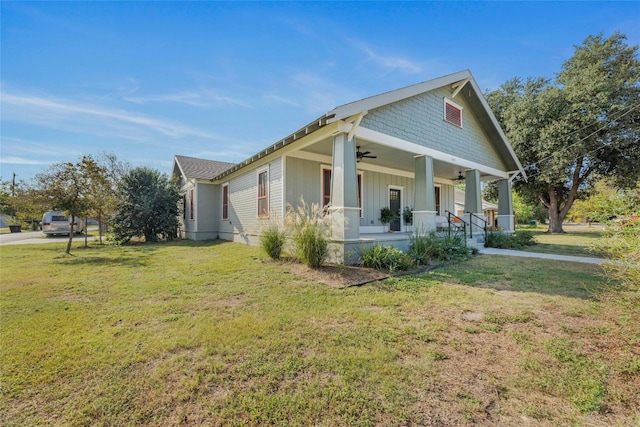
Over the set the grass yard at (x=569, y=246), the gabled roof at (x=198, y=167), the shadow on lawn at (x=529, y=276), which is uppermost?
the gabled roof at (x=198, y=167)

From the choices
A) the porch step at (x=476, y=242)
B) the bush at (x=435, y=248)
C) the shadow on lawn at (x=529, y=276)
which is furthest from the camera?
the porch step at (x=476, y=242)

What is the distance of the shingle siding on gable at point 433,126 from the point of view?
7777mm

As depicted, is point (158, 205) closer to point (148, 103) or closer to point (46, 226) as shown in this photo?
point (148, 103)

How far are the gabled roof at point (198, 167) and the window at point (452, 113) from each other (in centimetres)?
1140

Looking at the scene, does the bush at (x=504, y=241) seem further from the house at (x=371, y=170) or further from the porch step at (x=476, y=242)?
the house at (x=371, y=170)

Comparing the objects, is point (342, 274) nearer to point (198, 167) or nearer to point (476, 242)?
point (476, 242)

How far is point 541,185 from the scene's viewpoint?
1950cm

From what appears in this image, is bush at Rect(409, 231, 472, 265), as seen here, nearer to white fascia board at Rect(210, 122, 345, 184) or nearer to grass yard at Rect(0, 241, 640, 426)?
grass yard at Rect(0, 241, 640, 426)

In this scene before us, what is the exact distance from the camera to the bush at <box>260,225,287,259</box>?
6.98 metres

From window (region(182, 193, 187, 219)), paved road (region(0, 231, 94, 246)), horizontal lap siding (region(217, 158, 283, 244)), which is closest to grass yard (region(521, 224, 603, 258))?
horizontal lap siding (region(217, 158, 283, 244))

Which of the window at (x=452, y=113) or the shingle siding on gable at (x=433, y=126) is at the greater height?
the window at (x=452, y=113)

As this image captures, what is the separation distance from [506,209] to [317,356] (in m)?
13.5

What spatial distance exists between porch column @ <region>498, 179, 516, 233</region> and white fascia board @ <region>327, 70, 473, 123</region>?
5.97 m

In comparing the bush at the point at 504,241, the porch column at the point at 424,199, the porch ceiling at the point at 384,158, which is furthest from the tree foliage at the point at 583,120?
the porch column at the point at 424,199
